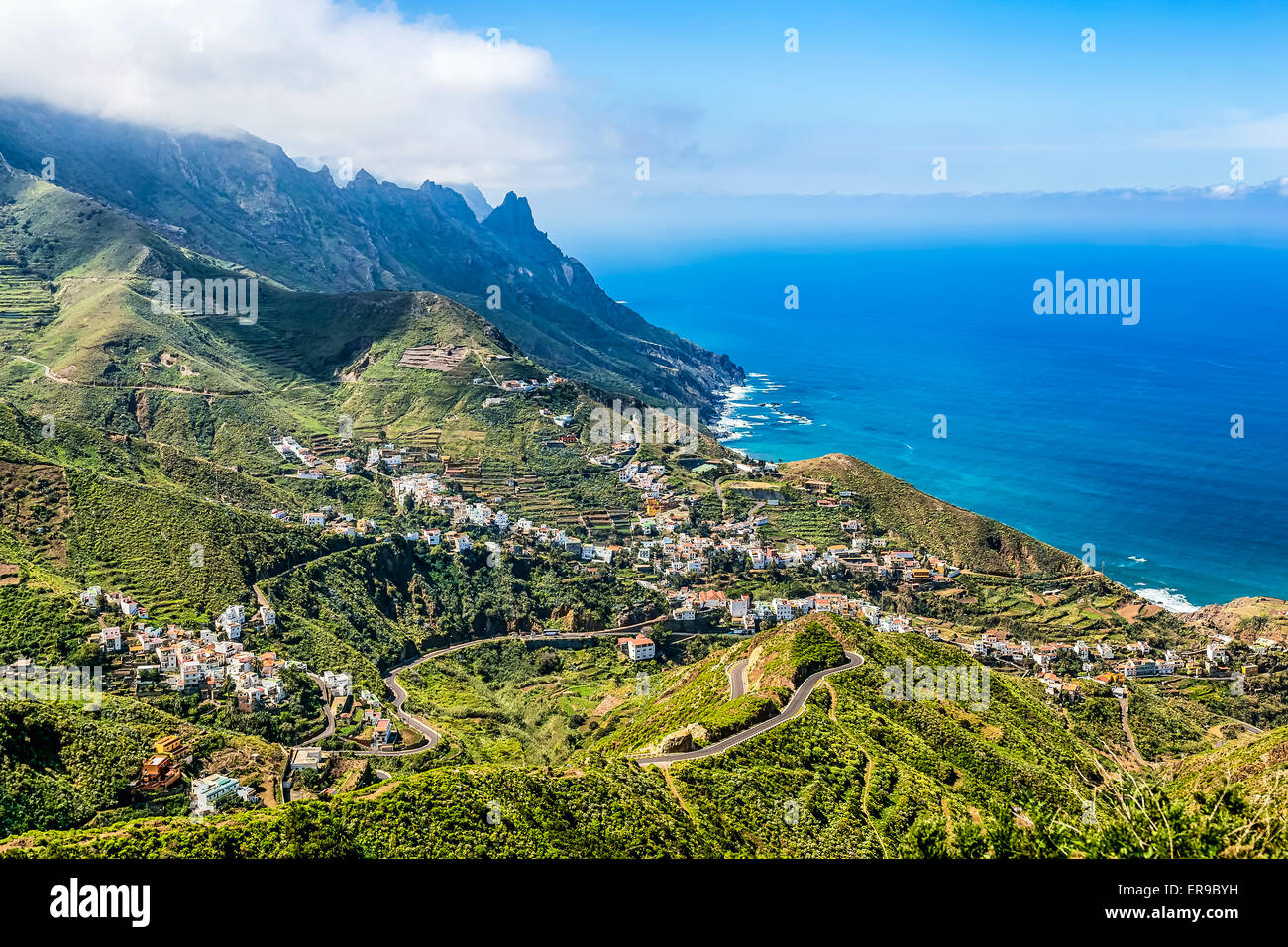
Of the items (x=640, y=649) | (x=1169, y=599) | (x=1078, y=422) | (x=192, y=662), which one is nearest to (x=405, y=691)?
(x=192, y=662)

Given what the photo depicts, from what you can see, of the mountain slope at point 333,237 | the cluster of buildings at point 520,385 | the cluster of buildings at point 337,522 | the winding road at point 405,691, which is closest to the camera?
the winding road at point 405,691

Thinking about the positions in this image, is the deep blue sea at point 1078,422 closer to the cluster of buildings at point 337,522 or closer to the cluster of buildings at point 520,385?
the cluster of buildings at point 520,385

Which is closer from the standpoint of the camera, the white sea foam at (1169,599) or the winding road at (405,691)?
the winding road at (405,691)

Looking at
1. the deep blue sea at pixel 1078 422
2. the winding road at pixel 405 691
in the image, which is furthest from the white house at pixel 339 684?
the deep blue sea at pixel 1078 422

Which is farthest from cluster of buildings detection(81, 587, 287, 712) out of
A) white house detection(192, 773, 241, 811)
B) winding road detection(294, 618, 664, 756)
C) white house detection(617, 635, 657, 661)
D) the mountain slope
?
the mountain slope

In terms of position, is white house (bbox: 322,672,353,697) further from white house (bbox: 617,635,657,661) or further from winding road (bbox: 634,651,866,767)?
winding road (bbox: 634,651,866,767)

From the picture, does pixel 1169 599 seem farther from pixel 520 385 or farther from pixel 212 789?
pixel 212 789
